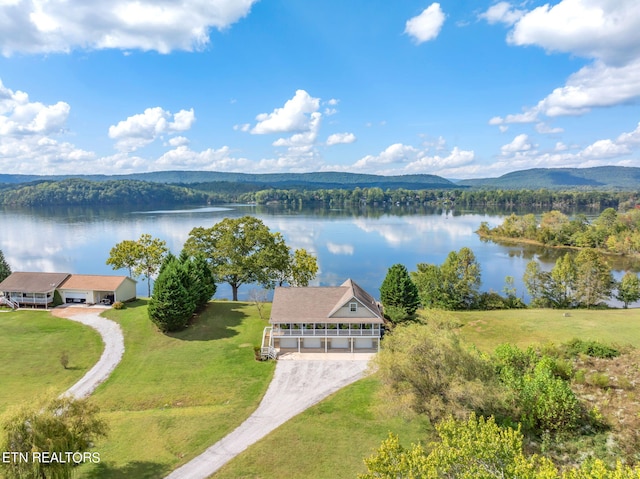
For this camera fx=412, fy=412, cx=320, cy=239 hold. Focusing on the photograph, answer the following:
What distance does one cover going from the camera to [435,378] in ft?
74.5

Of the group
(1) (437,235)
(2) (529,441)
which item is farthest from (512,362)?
(1) (437,235)

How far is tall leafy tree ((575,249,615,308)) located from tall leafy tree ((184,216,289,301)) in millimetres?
39322

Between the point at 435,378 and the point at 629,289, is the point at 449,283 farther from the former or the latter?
the point at 435,378

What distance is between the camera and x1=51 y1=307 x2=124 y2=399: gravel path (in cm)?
3034

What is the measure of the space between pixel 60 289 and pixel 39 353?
51.7 feet

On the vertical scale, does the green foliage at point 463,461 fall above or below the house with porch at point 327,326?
above

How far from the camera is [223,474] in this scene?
20469 millimetres

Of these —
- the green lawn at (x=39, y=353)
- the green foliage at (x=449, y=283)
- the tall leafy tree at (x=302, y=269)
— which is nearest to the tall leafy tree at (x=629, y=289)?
the green foliage at (x=449, y=283)

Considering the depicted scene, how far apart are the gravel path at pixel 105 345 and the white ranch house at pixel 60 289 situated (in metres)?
2.00

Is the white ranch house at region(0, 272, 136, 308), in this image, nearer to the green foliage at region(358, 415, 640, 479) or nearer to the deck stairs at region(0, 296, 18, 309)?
the deck stairs at region(0, 296, 18, 309)

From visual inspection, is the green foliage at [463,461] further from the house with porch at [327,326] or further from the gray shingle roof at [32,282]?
the gray shingle roof at [32,282]

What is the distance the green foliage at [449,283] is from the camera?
54.4m

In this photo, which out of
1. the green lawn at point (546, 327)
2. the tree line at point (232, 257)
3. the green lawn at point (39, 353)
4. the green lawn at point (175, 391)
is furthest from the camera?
the tree line at point (232, 257)

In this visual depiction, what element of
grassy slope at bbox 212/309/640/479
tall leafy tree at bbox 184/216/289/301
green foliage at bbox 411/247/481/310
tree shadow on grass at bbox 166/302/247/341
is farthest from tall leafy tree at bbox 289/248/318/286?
grassy slope at bbox 212/309/640/479
